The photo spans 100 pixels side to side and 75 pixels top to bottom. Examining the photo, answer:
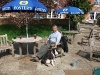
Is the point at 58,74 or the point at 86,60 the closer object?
the point at 58,74

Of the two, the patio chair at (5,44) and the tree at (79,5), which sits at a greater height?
the tree at (79,5)

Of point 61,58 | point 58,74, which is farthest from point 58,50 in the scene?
point 58,74

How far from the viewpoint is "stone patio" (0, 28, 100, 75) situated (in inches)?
285

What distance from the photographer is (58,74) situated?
23.2 feet

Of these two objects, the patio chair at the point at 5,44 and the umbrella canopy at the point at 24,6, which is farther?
the patio chair at the point at 5,44

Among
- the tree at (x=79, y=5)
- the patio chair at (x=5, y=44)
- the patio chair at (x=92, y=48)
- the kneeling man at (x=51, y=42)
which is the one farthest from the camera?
the tree at (x=79, y=5)

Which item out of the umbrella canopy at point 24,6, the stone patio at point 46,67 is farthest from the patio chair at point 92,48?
the umbrella canopy at point 24,6

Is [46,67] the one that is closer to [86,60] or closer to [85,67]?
[85,67]

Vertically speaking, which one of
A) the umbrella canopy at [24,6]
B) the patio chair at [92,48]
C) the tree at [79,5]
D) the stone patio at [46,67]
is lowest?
the stone patio at [46,67]

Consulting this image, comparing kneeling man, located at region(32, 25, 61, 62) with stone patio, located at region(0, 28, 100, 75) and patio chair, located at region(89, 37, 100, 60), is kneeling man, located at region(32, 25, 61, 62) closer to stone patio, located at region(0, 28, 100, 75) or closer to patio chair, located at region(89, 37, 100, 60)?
stone patio, located at region(0, 28, 100, 75)

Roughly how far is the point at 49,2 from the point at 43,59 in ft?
29.2

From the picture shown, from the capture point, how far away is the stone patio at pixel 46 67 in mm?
7238

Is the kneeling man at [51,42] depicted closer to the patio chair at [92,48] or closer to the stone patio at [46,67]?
the stone patio at [46,67]

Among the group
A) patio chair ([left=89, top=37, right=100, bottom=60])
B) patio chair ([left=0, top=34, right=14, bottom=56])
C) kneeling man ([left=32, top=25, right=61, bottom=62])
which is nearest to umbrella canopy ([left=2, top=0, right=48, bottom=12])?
kneeling man ([left=32, top=25, right=61, bottom=62])
